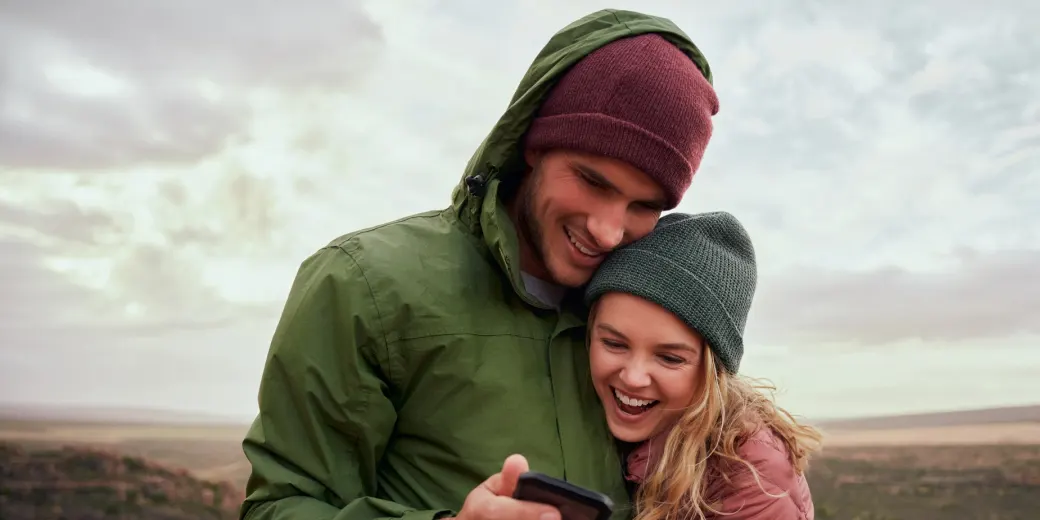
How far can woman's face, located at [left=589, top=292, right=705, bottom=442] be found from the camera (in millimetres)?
2004

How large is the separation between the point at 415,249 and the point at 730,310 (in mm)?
759

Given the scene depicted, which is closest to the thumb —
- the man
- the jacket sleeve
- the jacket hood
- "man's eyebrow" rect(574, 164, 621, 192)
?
the man

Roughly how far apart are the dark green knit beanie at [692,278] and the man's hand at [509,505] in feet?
2.23

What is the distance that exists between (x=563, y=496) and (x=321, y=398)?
659 millimetres

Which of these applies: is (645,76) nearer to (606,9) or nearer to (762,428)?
(606,9)

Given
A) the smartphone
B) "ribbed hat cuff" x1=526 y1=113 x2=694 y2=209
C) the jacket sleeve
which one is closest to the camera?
the smartphone

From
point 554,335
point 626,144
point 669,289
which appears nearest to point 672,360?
point 669,289

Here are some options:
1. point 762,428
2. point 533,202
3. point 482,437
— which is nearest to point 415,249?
point 533,202

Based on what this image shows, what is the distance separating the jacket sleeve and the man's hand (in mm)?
511

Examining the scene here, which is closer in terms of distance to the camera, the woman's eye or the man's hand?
the man's hand

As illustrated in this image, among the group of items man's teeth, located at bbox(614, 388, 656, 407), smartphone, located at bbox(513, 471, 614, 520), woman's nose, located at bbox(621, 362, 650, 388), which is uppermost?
woman's nose, located at bbox(621, 362, 650, 388)

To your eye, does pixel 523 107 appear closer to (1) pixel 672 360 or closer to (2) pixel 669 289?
(2) pixel 669 289

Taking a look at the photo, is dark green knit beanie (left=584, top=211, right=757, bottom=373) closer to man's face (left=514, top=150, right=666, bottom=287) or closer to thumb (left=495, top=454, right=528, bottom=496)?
man's face (left=514, top=150, right=666, bottom=287)

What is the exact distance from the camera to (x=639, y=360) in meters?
2.00
